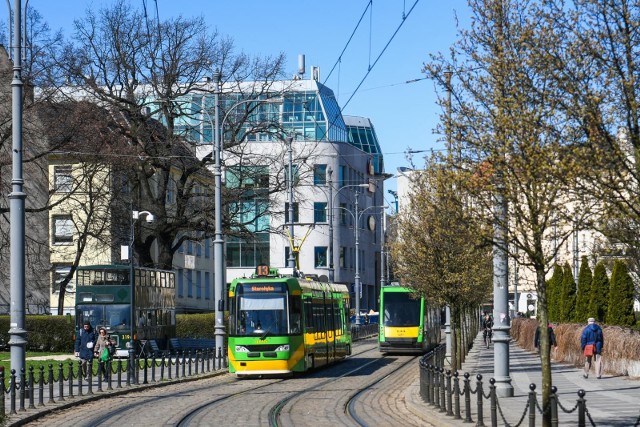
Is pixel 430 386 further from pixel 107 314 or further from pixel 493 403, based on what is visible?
pixel 107 314

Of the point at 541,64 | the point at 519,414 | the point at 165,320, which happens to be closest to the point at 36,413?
the point at 519,414

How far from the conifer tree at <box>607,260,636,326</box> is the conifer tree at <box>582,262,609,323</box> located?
221 cm

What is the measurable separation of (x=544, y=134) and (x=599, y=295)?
28.0 metres

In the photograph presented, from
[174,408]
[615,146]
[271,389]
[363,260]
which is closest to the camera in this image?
[615,146]

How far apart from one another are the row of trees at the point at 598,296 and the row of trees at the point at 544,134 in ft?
55.5

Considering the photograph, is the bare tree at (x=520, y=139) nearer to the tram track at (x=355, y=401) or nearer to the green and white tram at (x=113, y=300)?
the tram track at (x=355, y=401)

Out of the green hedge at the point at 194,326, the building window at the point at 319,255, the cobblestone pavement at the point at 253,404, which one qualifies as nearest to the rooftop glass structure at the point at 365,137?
the building window at the point at 319,255

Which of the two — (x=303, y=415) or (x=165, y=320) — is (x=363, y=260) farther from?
(x=303, y=415)

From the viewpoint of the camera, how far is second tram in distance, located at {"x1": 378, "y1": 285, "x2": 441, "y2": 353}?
52.2m

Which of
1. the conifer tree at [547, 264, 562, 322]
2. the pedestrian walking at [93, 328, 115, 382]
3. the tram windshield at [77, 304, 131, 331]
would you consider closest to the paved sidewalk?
the pedestrian walking at [93, 328, 115, 382]

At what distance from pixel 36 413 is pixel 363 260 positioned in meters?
86.0

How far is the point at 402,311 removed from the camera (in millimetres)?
52281

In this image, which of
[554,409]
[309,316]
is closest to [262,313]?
[309,316]

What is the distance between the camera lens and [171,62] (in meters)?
52.2
